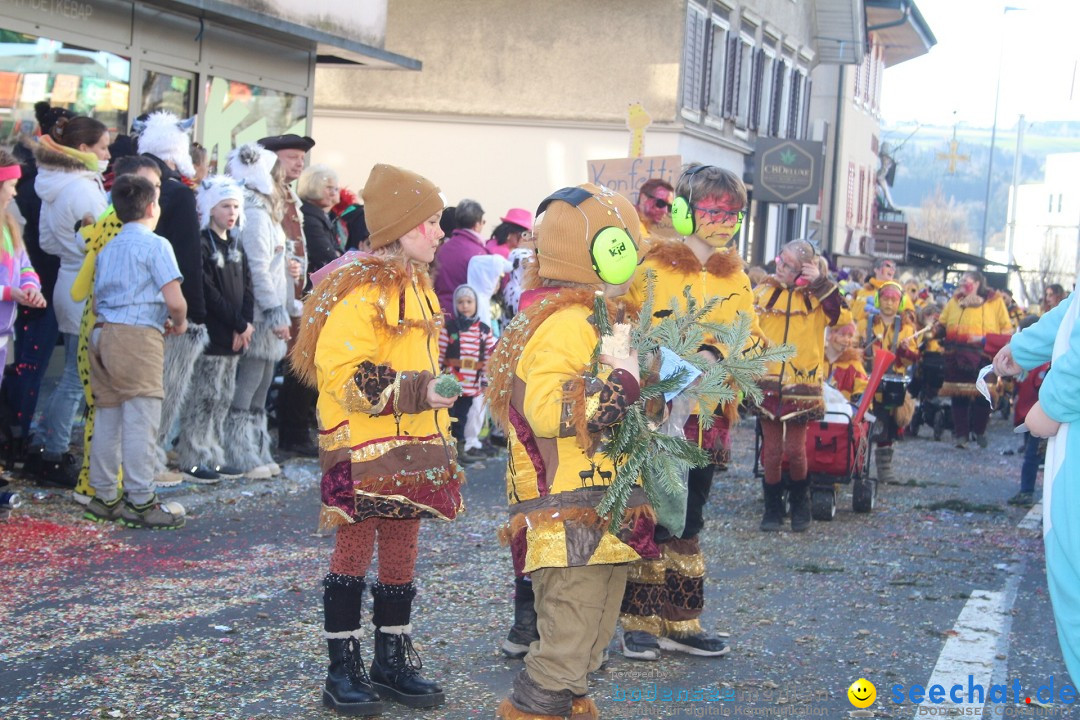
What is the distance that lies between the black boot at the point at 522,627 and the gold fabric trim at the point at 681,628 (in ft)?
2.09

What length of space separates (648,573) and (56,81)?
7176 mm

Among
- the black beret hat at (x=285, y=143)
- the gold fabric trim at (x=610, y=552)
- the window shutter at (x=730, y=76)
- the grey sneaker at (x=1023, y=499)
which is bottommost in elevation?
the grey sneaker at (x=1023, y=499)

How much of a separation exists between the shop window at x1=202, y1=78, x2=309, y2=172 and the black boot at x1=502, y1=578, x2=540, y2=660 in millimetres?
7966

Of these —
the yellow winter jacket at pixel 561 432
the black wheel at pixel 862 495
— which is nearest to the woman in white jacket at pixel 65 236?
the yellow winter jacket at pixel 561 432

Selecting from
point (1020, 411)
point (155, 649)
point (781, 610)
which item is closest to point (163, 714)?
point (155, 649)

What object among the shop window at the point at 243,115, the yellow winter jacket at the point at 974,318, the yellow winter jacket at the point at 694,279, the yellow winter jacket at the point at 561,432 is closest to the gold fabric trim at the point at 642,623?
the yellow winter jacket at the point at 694,279

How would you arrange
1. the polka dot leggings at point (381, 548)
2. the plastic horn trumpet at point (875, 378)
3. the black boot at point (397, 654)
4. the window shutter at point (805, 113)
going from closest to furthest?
the polka dot leggings at point (381, 548) → the black boot at point (397, 654) → the plastic horn trumpet at point (875, 378) → the window shutter at point (805, 113)

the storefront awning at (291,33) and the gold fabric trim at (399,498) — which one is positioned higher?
the storefront awning at (291,33)

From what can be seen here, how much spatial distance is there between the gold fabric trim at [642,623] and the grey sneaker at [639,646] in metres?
0.02

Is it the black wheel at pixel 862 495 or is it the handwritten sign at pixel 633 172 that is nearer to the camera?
the black wheel at pixel 862 495

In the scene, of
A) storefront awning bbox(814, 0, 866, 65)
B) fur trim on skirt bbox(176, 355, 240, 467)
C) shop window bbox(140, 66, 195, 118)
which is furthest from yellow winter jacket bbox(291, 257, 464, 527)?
storefront awning bbox(814, 0, 866, 65)

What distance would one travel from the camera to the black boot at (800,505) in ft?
29.6

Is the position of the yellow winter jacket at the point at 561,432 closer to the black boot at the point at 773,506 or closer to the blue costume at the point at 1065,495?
the blue costume at the point at 1065,495

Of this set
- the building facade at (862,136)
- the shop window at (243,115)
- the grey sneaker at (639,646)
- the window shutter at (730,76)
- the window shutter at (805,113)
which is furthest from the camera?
the building facade at (862,136)
